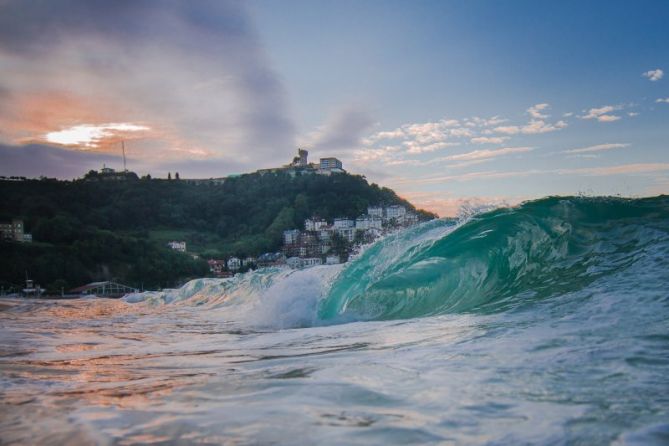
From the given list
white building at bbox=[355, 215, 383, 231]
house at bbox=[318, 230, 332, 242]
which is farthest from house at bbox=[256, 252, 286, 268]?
white building at bbox=[355, 215, 383, 231]

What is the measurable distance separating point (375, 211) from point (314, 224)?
16.1 metres

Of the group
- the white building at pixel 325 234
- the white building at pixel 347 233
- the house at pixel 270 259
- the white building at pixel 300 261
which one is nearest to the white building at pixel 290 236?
the white building at pixel 325 234

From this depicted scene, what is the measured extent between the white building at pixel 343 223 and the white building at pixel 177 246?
1424 inches

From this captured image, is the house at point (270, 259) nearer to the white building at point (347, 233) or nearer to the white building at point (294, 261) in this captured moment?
the white building at point (294, 261)

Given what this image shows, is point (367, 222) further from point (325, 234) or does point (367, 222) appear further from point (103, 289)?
point (103, 289)

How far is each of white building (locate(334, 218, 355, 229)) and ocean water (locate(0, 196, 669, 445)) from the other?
9998cm

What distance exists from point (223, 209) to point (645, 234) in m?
122

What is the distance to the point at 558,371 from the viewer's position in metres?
2.78

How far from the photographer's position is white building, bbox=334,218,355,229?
356 feet

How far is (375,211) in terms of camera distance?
114 meters

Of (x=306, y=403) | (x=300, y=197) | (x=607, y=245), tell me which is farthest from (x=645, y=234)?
(x=300, y=197)

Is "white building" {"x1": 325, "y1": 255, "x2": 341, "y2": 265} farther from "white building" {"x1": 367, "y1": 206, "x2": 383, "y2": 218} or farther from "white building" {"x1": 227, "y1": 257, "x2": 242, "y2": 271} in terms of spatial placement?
"white building" {"x1": 367, "y1": 206, "x2": 383, "y2": 218}

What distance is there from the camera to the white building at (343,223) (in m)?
108

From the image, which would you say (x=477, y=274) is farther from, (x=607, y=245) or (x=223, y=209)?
(x=223, y=209)
